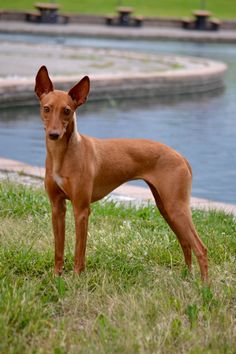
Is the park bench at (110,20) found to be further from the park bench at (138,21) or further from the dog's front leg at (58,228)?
the dog's front leg at (58,228)

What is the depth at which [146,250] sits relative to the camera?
6.14 m

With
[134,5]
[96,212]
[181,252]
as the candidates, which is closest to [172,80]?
[96,212]

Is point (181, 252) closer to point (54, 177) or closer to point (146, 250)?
point (146, 250)

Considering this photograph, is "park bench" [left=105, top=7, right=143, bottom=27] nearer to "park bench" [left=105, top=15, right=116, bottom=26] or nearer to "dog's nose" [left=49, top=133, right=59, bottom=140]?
"park bench" [left=105, top=15, right=116, bottom=26]

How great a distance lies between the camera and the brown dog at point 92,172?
5270 millimetres

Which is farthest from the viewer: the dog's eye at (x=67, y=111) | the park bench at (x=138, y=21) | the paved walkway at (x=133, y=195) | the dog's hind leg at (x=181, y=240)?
the park bench at (x=138, y=21)

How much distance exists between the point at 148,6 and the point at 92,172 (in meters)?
46.1

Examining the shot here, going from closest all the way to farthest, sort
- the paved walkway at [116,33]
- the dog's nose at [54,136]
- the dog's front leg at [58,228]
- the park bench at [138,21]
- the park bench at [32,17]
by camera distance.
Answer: the dog's nose at [54,136]
the dog's front leg at [58,228]
the paved walkway at [116,33]
the park bench at [32,17]
the park bench at [138,21]

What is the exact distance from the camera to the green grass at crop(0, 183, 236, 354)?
14.8 ft

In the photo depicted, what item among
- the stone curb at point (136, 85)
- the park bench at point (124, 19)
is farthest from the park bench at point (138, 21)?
the stone curb at point (136, 85)

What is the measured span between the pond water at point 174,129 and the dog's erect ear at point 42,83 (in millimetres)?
4243

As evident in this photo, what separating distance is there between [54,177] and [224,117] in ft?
34.8

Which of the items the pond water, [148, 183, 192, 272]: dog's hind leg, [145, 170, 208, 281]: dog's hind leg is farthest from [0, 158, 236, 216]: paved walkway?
[145, 170, 208, 281]: dog's hind leg

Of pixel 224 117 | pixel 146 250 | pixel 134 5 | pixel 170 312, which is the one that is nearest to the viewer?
pixel 170 312
